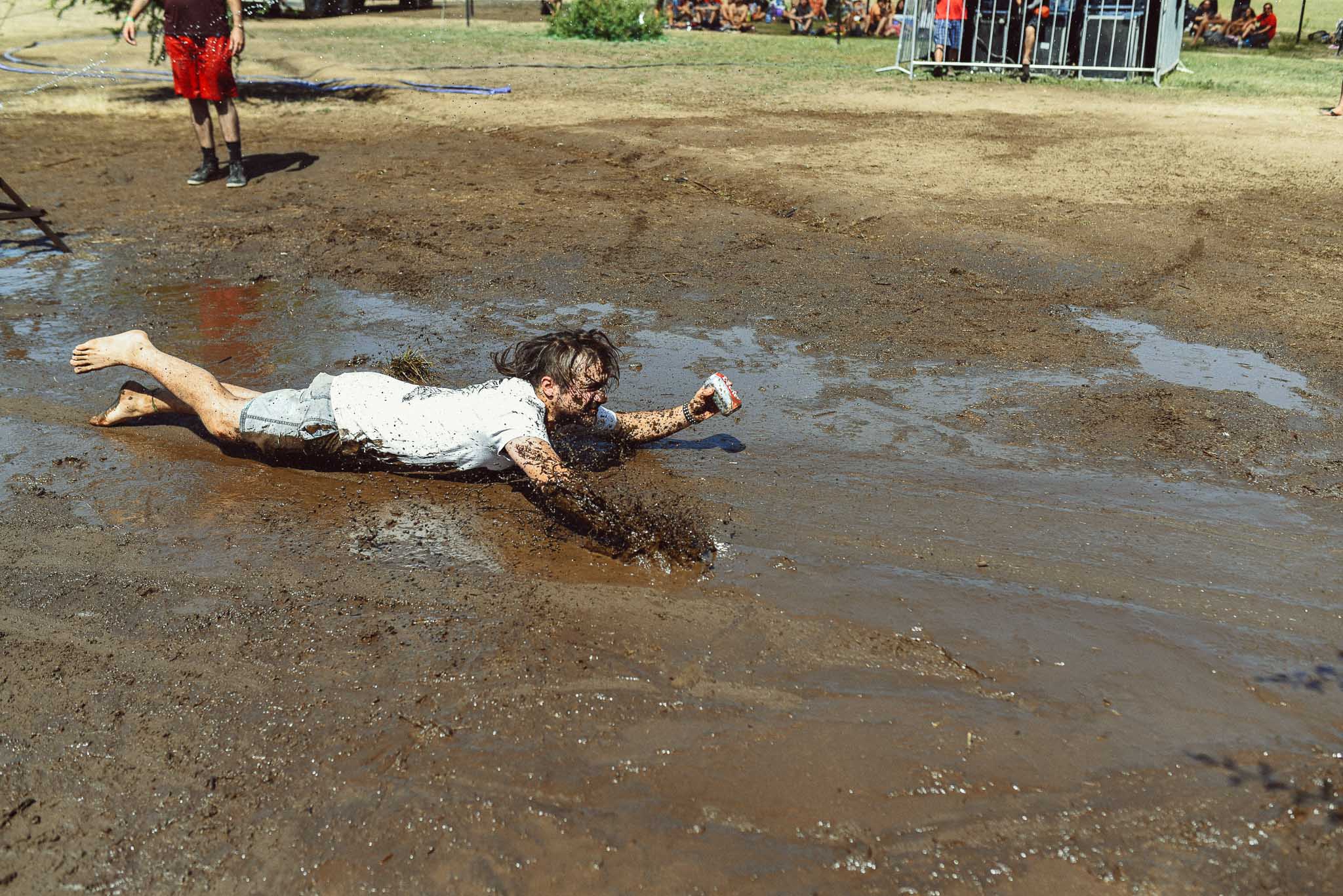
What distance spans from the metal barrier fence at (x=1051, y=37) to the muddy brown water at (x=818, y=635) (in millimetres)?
13203

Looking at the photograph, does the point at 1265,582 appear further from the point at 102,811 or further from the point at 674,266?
the point at 674,266

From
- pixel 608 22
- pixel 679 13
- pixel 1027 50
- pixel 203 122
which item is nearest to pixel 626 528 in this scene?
pixel 203 122

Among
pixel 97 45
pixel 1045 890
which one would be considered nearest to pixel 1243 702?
pixel 1045 890

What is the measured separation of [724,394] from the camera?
476 cm

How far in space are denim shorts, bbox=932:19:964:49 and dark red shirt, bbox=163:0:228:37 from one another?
11.7 m

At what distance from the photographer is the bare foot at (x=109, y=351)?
5301 mm

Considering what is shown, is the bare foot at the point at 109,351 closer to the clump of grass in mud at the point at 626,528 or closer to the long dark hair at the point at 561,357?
the long dark hair at the point at 561,357

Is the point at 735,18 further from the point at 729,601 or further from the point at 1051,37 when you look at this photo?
the point at 729,601

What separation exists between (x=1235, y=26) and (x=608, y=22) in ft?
44.5

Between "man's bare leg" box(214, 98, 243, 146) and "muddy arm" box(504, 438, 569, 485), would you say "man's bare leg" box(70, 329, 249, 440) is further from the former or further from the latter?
"man's bare leg" box(214, 98, 243, 146)

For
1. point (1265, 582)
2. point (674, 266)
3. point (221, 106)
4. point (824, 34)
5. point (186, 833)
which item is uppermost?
point (824, 34)

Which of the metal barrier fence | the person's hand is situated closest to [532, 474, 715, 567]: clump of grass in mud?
the person's hand

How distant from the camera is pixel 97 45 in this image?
19969 millimetres

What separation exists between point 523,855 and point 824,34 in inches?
1013
